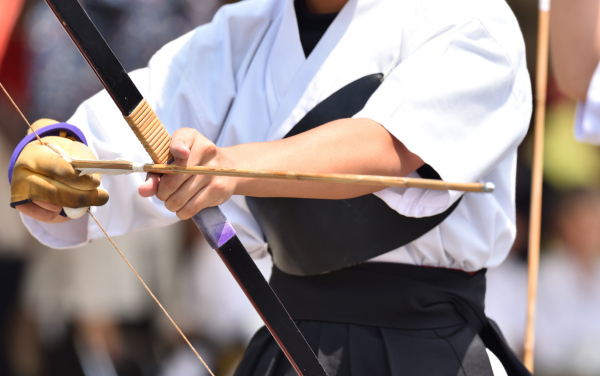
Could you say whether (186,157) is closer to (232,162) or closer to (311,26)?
(232,162)

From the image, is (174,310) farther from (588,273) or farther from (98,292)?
(588,273)

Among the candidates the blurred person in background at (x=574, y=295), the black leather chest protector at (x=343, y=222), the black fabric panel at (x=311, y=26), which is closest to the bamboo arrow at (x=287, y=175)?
the black leather chest protector at (x=343, y=222)

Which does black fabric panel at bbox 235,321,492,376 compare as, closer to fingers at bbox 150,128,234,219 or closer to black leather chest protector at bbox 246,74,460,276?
black leather chest protector at bbox 246,74,460,276

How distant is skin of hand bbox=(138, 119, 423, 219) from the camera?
53 centimetres

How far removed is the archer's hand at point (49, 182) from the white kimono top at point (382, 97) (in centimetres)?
20

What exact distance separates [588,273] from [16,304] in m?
1.94

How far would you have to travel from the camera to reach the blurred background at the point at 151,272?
1739 millimetres

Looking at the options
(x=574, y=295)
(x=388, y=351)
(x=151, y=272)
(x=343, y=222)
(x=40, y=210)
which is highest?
(x=40, y=210)

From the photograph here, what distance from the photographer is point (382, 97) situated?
2.12ft

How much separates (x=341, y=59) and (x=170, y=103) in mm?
294

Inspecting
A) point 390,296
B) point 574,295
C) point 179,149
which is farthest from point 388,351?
point 574,295

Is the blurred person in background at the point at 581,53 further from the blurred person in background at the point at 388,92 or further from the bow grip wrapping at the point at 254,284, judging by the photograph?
the bow grip wrapping at the point at 254,284

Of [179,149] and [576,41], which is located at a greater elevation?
[179,149]

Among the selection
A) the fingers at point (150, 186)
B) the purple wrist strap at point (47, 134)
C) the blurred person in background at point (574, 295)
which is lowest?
the blurred person in background at point (574, 295)
